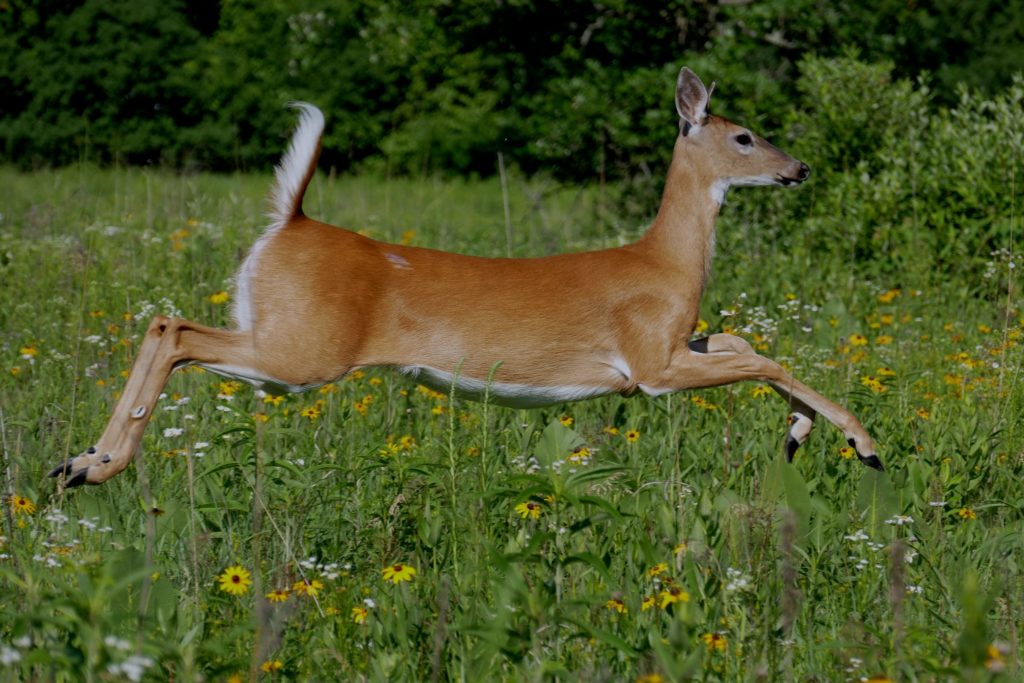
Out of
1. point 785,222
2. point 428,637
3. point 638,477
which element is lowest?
point 785,222

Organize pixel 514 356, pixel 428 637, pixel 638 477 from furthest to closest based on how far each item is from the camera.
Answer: pixel 514 356
pixel 638 477
pixel 428 637

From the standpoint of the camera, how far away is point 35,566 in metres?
3.40

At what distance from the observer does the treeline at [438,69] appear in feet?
34.1

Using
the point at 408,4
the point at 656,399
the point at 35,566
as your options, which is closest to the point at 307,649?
the point at 35,566

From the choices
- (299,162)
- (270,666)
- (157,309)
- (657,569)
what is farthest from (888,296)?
(270,666)

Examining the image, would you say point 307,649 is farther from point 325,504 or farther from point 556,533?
point 325,504

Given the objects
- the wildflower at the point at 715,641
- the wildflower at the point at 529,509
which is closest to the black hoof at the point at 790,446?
the wildflower at the point at 529,509

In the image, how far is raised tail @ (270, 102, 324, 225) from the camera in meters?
4.56

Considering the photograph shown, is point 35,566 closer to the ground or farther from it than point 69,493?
farther from it

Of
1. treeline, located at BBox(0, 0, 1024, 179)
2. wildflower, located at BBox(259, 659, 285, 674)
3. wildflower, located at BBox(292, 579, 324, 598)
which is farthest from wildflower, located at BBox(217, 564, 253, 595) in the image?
treeline, located at BBox(0, 0, 1024, 179)

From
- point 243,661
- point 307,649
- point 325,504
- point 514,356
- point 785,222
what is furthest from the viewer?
point 785,222

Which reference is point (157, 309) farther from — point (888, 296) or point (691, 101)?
point (888, 296)

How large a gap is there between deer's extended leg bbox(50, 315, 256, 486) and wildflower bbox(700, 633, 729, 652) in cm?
202

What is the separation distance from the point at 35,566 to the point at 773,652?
1848mm
